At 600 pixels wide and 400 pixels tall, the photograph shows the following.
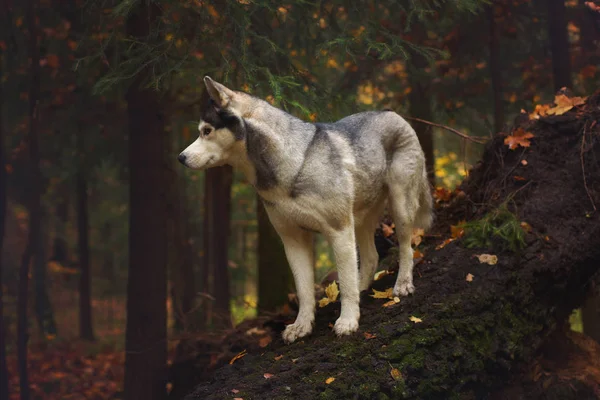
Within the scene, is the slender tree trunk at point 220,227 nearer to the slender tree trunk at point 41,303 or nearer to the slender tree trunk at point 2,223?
the slender tree trunk at point 2,223

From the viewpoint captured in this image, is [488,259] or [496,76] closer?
[488,259]

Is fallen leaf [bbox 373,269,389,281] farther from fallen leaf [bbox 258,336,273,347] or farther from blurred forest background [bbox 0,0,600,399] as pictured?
fallen leaf [bbox 258,336,273,347]

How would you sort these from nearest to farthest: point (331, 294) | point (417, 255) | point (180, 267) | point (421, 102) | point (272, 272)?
1. point (331, 294)
2. point (417, 255)
3. point (272, 272)
4. point (421, 102)
5. point (180, 267)

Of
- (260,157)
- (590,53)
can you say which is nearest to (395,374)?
(260,157)

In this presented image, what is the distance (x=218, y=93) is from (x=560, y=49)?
731 centimetres

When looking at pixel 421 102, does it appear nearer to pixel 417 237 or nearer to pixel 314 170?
pixel 417 237

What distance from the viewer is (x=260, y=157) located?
5.46 metres

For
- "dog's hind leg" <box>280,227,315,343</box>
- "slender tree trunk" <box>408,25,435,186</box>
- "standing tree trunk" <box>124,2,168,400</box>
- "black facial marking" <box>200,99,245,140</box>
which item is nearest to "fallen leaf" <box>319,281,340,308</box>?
"dog's hind leg" <box>280,227,315,343</box>

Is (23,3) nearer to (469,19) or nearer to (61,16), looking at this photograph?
(61,16)

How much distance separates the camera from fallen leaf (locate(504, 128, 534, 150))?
7770 millimetres

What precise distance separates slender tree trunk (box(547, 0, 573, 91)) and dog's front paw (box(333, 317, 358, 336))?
6.38m

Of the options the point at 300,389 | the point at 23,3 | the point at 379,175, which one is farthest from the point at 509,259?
the point at 23,3

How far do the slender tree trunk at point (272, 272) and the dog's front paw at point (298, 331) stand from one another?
454 cm

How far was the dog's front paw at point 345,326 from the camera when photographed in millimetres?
5734
